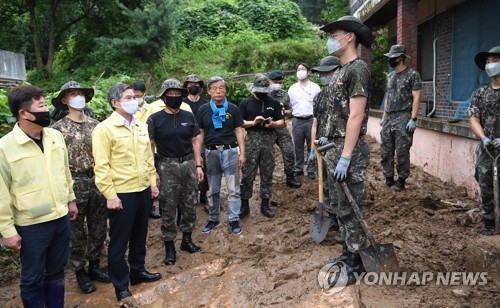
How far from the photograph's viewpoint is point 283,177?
789cm

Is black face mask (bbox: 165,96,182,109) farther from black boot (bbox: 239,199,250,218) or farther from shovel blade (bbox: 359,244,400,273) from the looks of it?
shovel blade (bbox: 359,244,400,273)

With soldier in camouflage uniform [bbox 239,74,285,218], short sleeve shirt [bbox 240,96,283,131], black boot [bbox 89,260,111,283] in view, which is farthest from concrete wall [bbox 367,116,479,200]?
black boot [bbox 89,260,111,283]

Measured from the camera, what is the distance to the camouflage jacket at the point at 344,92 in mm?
3377

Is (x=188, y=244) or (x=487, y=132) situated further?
(x=188, y=244)

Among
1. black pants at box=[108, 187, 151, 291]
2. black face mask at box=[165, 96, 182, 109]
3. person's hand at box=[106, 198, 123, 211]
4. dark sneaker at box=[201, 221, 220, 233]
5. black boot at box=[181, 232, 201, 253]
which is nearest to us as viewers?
person's hand at box=[106, 198, 123, 211]

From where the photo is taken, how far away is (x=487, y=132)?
463 cm

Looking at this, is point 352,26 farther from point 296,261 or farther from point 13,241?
point 13,241

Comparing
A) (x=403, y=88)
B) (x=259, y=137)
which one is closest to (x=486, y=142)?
(x=403, y=88)

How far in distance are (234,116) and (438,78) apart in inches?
262

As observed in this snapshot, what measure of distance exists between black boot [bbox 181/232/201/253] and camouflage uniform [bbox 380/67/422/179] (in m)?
3.47

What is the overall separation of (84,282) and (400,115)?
500 centimetres

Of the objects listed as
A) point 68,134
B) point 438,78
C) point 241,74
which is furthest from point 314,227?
point 241,74

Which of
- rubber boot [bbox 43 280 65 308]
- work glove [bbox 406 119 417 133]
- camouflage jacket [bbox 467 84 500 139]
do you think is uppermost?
camouflage jacket [bbox 467 84 500 139]

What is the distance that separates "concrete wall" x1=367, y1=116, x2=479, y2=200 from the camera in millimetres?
6070
